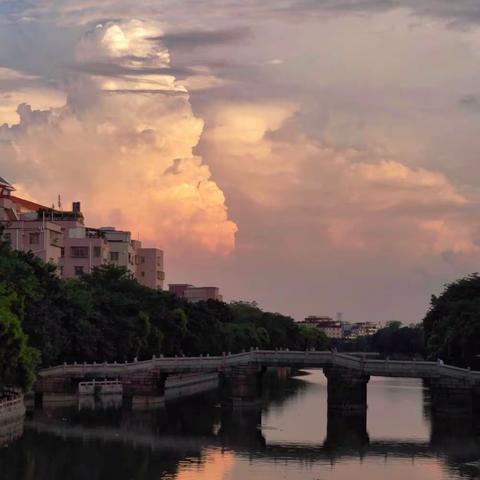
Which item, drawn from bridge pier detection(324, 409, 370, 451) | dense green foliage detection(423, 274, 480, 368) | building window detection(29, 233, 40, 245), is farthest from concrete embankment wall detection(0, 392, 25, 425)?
building window detection(29, 233, 40, 245)

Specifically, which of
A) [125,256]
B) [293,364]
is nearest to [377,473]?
[293,364]

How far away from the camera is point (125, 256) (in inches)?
7269

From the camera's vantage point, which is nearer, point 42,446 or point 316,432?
point 42,446

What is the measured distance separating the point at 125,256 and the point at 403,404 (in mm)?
62457

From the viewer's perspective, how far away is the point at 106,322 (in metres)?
121

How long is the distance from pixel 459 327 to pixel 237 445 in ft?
117

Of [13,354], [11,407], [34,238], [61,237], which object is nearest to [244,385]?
[11,407]

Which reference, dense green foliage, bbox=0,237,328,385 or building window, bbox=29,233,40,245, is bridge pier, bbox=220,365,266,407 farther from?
building window, bbox=29,233,40,245

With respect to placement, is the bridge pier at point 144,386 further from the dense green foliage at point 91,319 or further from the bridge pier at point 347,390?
the bridge pier at point 347,390

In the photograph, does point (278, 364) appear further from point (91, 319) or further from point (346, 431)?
point (91, 319)

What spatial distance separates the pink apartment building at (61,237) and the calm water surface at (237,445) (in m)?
43.3

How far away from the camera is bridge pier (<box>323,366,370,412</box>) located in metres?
109

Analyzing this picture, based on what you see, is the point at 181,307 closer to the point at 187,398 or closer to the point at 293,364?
the point at 187,398

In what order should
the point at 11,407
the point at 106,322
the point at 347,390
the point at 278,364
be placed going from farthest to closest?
the point at 106,322 → the point at 278,364 → the point at 347,390 → the point at 11,407
